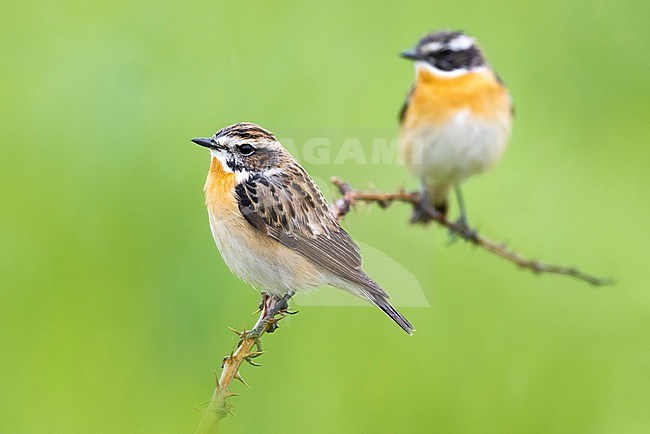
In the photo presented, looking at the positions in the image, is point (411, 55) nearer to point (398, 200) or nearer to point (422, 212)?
point (422, 212)

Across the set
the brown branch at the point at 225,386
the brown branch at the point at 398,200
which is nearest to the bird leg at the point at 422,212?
the brown branch at the point at 398,200

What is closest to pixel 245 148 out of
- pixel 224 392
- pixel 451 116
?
pixel 224 392

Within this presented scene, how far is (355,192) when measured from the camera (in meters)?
3.95

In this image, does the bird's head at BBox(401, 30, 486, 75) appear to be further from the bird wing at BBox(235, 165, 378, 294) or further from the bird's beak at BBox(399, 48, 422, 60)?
the bird wing at BBox(235, 165, 378, 294)

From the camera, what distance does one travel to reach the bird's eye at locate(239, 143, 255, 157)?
4055 mm

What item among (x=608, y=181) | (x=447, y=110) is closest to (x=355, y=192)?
(x=447, y=110)

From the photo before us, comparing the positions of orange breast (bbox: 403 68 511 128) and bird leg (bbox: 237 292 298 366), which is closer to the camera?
bird leg (bbox: 237 292 298 366)

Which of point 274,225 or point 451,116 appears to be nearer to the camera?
point 274,225

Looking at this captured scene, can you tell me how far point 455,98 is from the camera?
5648 mm

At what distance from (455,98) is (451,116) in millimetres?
106

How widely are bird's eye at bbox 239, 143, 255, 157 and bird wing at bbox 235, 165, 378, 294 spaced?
195 mm

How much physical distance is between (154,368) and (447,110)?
2229mm

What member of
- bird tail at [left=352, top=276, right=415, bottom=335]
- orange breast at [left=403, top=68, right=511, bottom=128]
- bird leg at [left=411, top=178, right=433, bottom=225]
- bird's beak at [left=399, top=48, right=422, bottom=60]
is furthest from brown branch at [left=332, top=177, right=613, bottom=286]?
orange breast at [left=403, top=68, right=511, bottom=128]

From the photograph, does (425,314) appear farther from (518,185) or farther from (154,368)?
(154,368)
